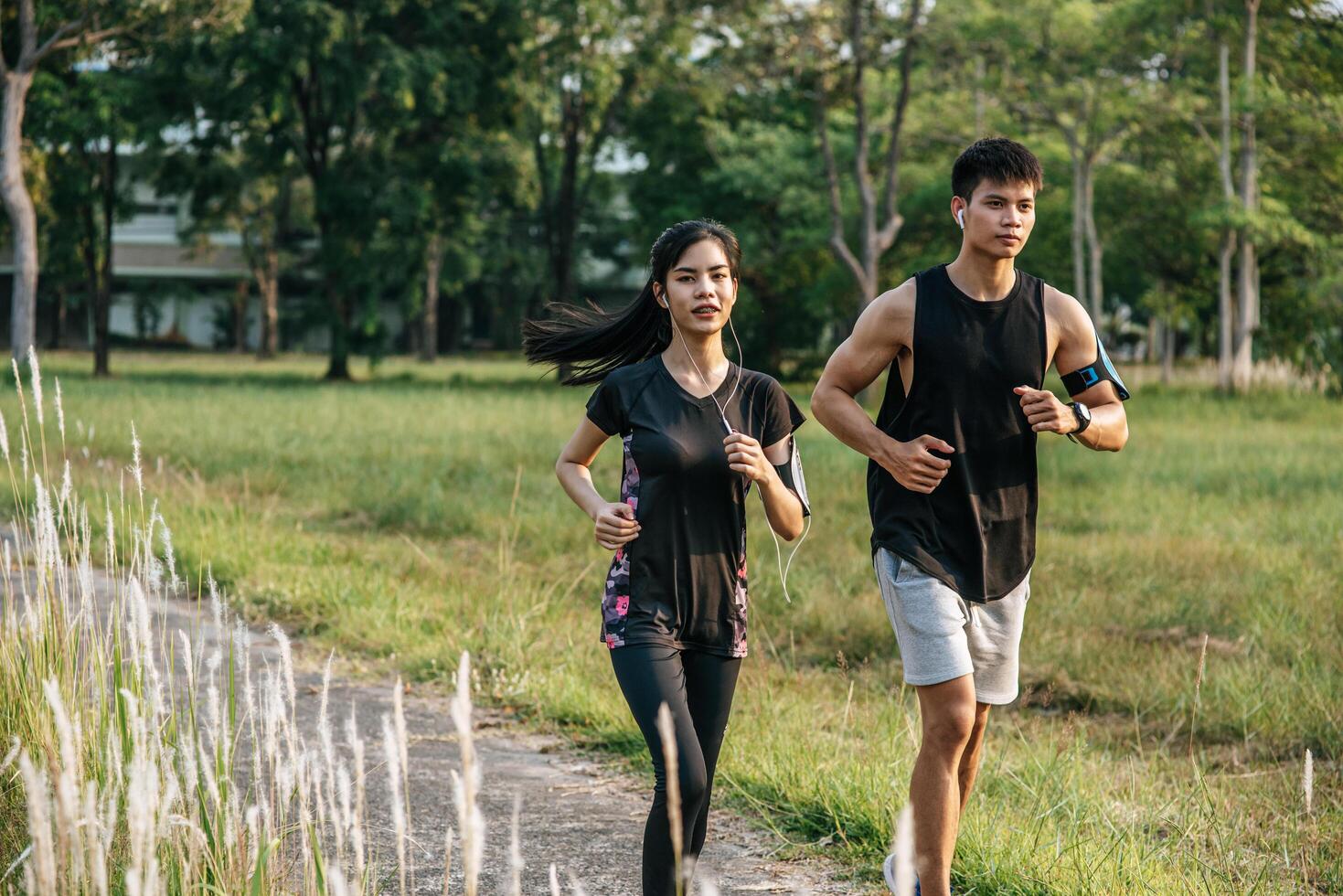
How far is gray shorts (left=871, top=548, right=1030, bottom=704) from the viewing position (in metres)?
3.70

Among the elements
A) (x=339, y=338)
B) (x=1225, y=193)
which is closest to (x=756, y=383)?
(x=1225, y=193)

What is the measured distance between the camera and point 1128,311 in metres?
71.5

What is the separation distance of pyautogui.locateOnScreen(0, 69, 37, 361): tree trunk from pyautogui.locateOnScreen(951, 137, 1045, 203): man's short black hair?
2817cm

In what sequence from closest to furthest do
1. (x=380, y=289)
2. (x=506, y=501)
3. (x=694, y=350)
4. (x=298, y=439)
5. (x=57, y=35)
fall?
(x=694, y=350), (x=506, y=501), (x=298, y=439), (x=57, y=35), (x=380, y=289)

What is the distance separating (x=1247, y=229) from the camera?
99.3 ft

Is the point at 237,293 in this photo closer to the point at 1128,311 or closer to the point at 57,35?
the point at 57,35

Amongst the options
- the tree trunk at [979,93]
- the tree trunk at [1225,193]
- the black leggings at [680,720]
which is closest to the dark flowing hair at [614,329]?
the black leggings at [680,720]

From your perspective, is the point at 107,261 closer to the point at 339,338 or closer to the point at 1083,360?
the point at 339,338

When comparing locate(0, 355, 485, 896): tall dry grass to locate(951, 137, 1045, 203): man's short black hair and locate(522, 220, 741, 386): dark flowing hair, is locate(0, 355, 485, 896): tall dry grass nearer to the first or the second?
locate(522, 220, 741, 386): dark flowing hair

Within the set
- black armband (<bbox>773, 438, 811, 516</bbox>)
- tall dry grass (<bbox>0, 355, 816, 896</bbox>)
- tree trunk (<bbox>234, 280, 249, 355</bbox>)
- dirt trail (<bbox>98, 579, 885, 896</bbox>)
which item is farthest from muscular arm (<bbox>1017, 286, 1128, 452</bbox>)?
tree trunk (<bbox>234, 280, 249, 355</bbox>)

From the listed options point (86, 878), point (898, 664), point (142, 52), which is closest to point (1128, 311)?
point (142, 52)

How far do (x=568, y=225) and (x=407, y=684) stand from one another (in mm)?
33740

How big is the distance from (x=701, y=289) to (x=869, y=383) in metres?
0.49

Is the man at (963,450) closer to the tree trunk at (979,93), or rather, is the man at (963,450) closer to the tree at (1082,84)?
the tree trunk at (979,93)
